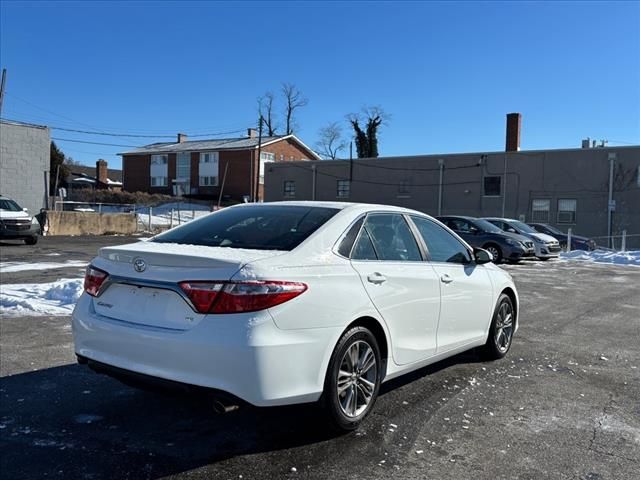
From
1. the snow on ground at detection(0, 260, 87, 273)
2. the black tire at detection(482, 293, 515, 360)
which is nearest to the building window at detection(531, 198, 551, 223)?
the snow on ground at detection(0, 260, 87, 273)

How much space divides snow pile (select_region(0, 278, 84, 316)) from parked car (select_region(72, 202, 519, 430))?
4.27 meters

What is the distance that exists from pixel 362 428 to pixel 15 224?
19501 millimetres

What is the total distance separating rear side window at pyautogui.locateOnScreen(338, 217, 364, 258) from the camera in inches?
161

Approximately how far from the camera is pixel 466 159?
3725cm

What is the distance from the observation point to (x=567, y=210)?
1348 inches

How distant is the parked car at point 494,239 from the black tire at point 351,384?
15.7 metres

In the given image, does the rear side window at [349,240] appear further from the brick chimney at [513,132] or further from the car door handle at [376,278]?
the brick chimney at [513,132]

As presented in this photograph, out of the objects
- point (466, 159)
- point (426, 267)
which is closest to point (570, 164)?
point (466, 159)

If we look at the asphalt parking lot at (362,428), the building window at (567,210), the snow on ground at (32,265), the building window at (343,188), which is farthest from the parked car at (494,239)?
the building window at (343,188)

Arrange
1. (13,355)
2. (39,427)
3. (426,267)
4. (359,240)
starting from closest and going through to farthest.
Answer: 1. (39,427)
2. (359,240)
3. (426,267)
4. (13,355)

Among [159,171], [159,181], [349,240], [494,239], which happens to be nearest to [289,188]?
[159,181]

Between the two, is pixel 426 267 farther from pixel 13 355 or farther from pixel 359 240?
pixel 13 355

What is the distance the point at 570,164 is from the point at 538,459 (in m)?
33.3

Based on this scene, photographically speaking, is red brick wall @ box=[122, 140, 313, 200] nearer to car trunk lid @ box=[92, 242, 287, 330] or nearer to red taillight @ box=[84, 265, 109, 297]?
red taillight @ box=[84, 265, 109, 297]
